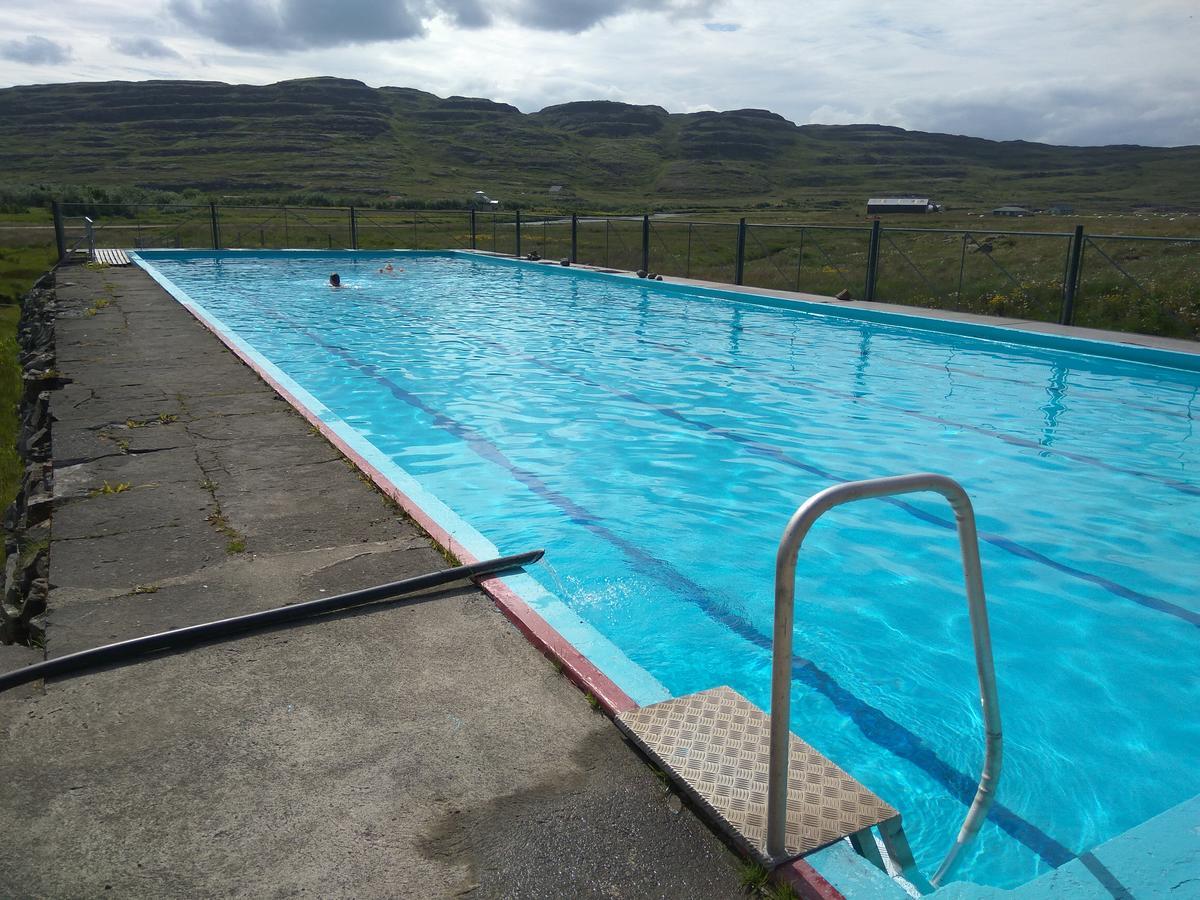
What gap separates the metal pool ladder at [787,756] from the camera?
212cm

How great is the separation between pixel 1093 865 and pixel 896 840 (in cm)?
50

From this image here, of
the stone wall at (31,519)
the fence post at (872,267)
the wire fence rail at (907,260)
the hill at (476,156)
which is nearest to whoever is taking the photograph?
the stone wall at (31,519)

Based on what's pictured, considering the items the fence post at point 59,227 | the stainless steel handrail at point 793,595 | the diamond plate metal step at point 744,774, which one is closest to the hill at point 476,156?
the fence post at point 59,227

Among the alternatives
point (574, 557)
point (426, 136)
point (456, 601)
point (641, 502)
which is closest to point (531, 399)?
point (641, 502)

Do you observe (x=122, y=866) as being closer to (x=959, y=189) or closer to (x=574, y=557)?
(x=574, y=557)

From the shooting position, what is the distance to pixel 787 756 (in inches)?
85.1

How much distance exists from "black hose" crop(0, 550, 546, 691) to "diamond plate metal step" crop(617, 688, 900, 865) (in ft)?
4.28

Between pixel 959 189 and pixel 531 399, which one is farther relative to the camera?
pixel 959 189

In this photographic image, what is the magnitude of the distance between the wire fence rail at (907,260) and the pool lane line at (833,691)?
9.26m

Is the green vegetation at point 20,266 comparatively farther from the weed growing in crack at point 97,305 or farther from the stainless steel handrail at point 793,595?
the stainless steel handrail at point 793,595

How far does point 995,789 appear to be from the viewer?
10.4 feet

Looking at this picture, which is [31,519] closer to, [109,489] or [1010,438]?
[109,489]

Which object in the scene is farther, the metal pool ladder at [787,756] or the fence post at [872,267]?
the fence post at [872,267]

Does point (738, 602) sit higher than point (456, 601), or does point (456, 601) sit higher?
point (456, 601)
